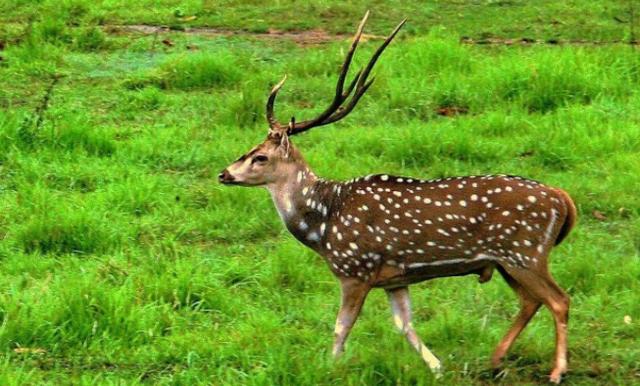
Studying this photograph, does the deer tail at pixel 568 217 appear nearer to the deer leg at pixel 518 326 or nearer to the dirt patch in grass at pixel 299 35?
the deer leg at pixel 518 326

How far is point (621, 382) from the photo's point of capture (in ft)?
19.0

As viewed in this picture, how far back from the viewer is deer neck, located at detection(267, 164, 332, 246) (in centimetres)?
620

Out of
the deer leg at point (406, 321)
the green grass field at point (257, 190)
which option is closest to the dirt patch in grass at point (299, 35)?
the green grass field at point (257, 190)

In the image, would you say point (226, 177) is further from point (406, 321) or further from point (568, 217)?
point (568, 217)

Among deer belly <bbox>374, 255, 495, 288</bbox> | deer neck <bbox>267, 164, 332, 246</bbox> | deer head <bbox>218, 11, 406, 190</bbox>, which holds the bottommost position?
deer belly <bbox>374, 255, 495, 288</bbox>

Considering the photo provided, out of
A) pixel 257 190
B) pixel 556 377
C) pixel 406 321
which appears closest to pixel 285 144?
pixel 406 321

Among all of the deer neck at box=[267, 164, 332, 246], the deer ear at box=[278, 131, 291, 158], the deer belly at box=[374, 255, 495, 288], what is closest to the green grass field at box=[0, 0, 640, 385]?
the deer belly at box=[374, 255, 495, 288]

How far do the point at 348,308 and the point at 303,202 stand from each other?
66cm

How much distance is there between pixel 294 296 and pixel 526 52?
5.40 metres

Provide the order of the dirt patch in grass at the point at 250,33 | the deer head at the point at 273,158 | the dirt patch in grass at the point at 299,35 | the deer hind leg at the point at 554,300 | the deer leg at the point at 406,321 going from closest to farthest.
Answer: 1. the deer hind leg at the point at 554,300
2. the deer leg at the point at 406,321
3. the deer head at the point at 273,158
4. the dirt patch in grass at the point at 299,35
5. the dirt patch in grass at the point at 250,33

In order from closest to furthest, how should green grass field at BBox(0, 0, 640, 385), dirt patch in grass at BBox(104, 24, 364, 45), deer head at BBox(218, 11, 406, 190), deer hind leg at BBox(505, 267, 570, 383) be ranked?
1. deer hind leg at BBox(505, 267, 570, 383)
2. green grass field at BBox(0, 0, 640, 385)
3. deer head at BBox(218, 11, 406, 190)
4. dirt patch in grass at BBox(104, 24, 364, 45)

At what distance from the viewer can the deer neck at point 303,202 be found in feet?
20.4

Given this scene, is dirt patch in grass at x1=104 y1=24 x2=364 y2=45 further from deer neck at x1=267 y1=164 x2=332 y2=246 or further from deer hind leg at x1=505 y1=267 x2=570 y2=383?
deer hind leg at x1=505 y1=267 x2=570 y2=383

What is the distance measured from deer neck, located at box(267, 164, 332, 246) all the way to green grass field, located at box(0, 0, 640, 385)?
550 millimetres
